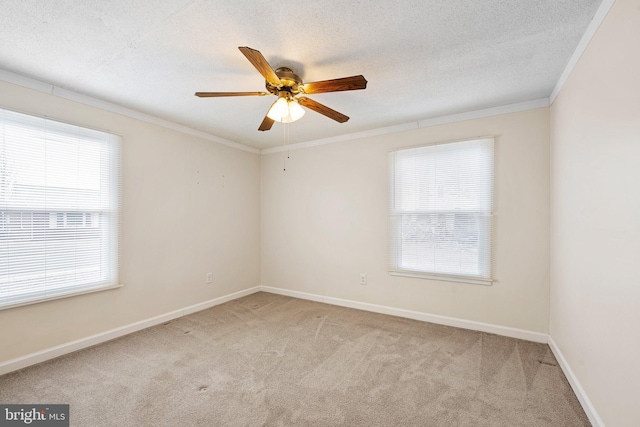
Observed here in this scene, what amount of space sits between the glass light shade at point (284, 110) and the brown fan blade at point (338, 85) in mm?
202

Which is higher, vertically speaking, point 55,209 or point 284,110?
point 284,110

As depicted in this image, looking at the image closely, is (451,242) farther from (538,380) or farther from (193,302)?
(193,302)

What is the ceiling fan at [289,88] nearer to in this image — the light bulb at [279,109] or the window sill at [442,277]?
the light bulb at [279,109]

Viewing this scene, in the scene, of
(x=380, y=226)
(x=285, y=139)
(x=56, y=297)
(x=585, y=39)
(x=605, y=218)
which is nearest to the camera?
(x=605, y=218)

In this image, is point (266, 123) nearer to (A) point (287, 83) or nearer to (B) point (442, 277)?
(A) point (287, 83)

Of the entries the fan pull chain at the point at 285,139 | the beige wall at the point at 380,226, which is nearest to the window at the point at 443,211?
the beige wall at the point at 380,226

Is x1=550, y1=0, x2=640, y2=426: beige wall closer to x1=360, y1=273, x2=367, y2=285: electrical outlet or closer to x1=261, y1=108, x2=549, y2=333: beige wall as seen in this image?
x1=261, y1=108, x2=549, y2=333: beige wall

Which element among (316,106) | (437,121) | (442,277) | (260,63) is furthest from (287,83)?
(442,277)

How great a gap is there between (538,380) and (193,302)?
370 cm

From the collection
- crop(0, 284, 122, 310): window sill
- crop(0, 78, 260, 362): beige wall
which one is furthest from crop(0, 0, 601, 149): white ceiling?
crop(0, 284, 122, 310): window sill

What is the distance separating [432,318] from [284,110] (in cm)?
286

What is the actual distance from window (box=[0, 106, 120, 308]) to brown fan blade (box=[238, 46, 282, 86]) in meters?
2.12

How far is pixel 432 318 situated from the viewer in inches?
131

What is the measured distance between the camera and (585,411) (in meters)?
1.80
